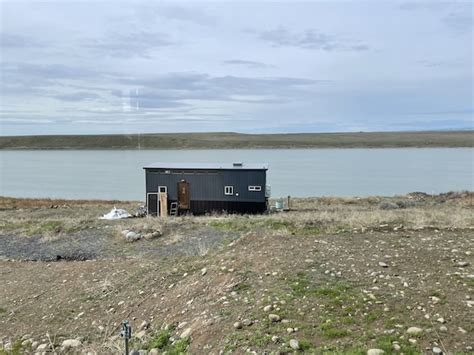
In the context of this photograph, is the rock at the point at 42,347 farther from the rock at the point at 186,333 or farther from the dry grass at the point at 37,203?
the dry grass at the point at 37,203

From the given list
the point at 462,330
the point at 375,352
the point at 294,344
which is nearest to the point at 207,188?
the point at 294,344

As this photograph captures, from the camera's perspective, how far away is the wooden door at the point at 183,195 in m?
24.6

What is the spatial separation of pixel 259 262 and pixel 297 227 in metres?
5.28

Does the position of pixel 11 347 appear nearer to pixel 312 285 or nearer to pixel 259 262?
pixel 259 262

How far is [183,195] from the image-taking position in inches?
973

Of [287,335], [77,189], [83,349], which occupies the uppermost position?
[287,335]

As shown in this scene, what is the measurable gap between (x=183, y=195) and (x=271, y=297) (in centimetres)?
1869

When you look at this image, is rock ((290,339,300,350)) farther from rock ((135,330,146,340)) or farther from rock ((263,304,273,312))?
rock ((135,330,146,340))

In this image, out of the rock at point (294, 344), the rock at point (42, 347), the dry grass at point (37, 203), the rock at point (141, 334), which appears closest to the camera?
the rock at point (294, 344)

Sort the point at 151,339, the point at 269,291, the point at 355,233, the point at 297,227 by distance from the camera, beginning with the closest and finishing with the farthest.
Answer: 1. the point at 151,339
2. the point at 269,291
3. the point at 355,233
4. the point at 297,227

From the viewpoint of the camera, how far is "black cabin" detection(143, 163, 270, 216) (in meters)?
24.3

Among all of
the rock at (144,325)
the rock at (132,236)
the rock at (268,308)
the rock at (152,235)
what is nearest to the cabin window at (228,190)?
the rock at (152,235)

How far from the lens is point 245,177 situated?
2422 cm

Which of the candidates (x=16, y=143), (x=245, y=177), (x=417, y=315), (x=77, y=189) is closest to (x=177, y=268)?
(x=417, y=315)
